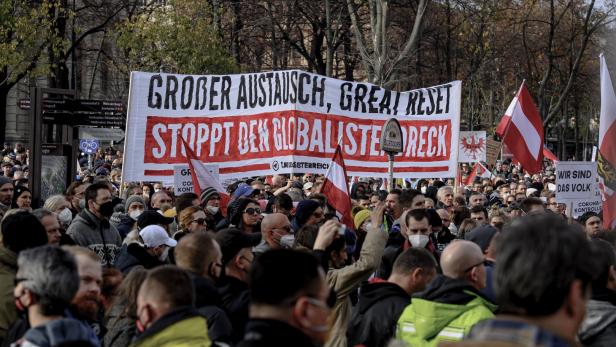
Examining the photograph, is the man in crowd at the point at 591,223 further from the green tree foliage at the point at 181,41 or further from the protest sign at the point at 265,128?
the green tree foliage at the point at 181,41

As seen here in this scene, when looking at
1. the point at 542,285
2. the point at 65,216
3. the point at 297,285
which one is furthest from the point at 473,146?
the point at 542,285

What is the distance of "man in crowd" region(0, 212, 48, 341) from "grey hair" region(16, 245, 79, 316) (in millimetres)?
1407

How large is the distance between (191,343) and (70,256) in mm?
586

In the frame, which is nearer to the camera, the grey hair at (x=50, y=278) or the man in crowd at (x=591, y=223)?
the grey hair at (x=50, y=278)

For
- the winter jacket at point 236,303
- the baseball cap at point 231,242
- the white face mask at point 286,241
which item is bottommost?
the winter jacket at point 236,303

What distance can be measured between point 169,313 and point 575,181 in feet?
28.7

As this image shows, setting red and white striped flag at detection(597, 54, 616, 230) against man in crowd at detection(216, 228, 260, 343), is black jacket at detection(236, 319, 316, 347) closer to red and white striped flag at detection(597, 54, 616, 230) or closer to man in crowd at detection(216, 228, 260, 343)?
man in crowd at detection(216, 228, 260, 343)

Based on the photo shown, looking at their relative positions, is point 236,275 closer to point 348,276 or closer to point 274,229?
point 348,276

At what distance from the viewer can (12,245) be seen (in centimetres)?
588

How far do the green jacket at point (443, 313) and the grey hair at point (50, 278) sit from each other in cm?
167

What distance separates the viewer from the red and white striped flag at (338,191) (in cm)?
1044

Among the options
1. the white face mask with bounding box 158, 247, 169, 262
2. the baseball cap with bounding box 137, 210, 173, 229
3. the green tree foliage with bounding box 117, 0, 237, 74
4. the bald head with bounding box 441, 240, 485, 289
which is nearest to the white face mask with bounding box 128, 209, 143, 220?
the baseball cap with bounding box 137, 210, 173, 229

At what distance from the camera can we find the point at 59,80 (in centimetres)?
3434

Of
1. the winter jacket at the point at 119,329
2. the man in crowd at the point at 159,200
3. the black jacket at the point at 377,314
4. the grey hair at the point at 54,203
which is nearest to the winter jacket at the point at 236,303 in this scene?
the winter jacket at the point at 119,329
